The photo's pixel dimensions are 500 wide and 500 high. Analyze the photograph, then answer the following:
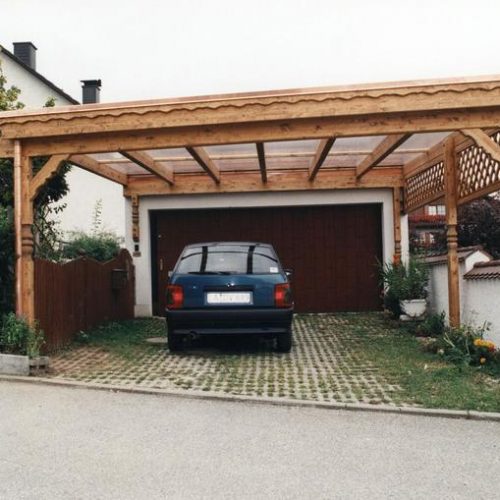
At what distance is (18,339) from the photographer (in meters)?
6.91

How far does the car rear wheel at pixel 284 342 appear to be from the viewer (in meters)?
8.02

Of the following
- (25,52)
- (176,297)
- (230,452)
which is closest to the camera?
(230,452)

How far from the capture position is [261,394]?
5.85 metres

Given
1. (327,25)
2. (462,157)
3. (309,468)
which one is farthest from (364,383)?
(327,25)

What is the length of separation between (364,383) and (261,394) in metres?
1.15

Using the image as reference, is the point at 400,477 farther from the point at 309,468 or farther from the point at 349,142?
the point at 349,142

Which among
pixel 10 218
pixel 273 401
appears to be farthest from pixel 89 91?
pixel 273 401

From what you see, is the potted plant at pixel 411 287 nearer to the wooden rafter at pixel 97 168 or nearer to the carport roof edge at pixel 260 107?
the carport roof edge at pixel 260 107

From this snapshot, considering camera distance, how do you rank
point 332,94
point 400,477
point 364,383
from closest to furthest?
point 400,477
point 364,383
point 332,94

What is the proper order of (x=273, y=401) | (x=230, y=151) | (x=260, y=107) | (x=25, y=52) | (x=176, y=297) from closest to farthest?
(x=273, y=401), (x=260, y=107), (x=176, y=297), (x=230, y=151), (x=25, y=52)

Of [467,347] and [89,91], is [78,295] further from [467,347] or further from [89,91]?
[89,91]

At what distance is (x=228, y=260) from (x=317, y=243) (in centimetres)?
535

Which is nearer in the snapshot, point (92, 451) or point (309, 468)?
point (309, 468)

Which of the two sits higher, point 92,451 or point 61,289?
point 61,289
